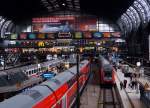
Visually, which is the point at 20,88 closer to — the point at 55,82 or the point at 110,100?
the point at 55,82

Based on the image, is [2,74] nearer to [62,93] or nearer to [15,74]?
[15,74]

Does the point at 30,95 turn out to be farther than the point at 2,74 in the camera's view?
No

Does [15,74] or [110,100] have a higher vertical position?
[15,74]

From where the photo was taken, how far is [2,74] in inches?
1469

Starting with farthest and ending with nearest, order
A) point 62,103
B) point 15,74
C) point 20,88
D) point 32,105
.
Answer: point 15,74, point 20,88, point 62,103, point 32,105

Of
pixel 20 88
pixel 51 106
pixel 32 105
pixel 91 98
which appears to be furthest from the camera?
pixel 91 98

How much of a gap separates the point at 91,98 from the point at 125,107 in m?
7.76

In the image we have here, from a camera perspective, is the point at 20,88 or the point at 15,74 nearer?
the point at 20,88

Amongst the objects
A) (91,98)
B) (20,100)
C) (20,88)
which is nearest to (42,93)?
(20,100)

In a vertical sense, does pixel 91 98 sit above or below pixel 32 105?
below

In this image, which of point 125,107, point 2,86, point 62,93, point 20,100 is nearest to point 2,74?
point 2,86

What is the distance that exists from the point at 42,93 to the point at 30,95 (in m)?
1.56

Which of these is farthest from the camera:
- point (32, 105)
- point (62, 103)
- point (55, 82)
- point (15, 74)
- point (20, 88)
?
point (15, 74)

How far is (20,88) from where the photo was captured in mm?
33344
